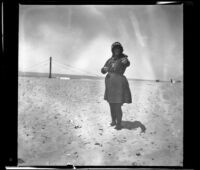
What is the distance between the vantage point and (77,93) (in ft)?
8.75

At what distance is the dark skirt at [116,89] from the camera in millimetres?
2699

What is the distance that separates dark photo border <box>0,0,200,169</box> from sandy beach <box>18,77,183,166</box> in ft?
0.21

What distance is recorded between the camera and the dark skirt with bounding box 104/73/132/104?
2699 mm

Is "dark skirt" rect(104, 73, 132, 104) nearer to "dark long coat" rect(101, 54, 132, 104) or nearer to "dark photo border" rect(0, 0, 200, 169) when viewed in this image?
"dark long coat" rect(101, 54, 132, 104)

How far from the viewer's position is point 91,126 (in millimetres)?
2668

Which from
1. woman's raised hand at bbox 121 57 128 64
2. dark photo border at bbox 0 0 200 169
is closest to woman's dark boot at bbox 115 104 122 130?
woman's raised hand at bbox 121 57 128 64

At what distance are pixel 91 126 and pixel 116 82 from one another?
49 centimetres

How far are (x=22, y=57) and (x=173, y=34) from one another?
1463 millimetres
